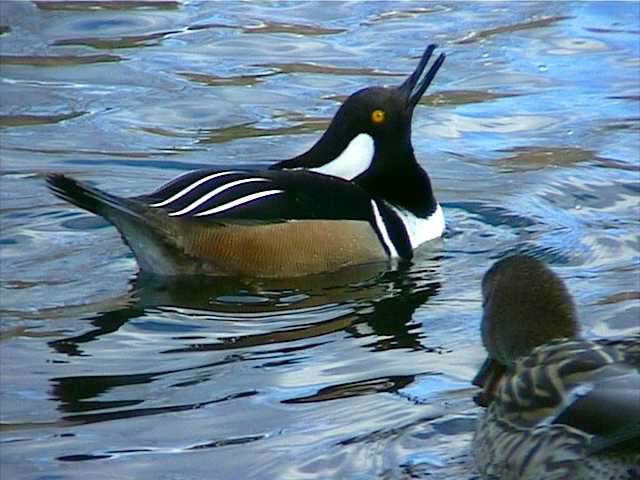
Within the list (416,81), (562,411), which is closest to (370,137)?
(416,81)

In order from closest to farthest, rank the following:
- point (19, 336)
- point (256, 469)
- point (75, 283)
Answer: point (256, 469) → point (19, 336) → point (75, 283)

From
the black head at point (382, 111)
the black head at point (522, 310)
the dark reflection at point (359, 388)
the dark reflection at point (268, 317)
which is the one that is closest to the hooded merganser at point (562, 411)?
the black head at point (522, 310)

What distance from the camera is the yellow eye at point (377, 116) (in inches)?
419

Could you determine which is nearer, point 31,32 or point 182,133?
point 182,133

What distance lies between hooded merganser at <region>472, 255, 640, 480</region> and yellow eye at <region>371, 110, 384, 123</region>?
3.53 meters

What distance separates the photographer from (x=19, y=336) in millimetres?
8680

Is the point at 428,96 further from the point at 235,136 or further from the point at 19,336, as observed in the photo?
the point at 19,336

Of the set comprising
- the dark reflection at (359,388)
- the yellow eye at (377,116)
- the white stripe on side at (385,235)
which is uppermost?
the yellow eye at (377,116)

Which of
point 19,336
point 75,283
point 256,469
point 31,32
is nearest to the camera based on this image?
point 256,469

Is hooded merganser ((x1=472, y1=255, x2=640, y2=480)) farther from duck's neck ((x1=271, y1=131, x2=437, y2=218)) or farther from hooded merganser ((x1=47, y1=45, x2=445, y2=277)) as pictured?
duck's neck ((x1=271, y1=131, x2=437, y2=218))

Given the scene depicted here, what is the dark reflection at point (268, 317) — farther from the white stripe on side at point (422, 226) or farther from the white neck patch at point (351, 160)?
the white neck patch at point (351, 160)

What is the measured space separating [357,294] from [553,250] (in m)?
1.08

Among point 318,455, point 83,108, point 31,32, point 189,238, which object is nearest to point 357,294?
point 189,238

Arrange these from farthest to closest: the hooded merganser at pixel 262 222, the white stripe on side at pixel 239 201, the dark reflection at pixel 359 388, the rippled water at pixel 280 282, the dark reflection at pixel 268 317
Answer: the white stripe on side at pixel 239 201 < the hooded merganser at pixel 262 222 < the dark reflection at pixel 268 317 < the dark reflection at pixel 359 388 < the rippled water at pixel 280 282
